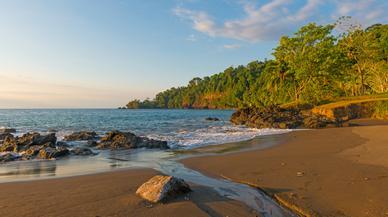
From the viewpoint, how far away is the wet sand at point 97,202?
5.59m

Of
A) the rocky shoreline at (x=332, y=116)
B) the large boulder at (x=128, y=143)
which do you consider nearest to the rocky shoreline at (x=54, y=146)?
the large boulder at (x=128, y=143)

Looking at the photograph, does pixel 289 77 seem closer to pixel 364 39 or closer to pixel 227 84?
pixel 364 39

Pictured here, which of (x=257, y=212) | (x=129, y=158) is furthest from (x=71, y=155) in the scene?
(x=257, y=212)

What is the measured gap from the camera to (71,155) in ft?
45.1

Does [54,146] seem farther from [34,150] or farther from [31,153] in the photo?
[31,153]

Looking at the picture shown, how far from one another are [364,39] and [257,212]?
172 ft

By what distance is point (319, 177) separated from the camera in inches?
316

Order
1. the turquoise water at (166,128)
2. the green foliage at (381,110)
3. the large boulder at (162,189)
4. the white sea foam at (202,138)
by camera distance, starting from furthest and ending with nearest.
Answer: the green foliage at (381,110), the turquoise water at (166,128), the white sea foam at (202,138), the large boulder at (162,189)

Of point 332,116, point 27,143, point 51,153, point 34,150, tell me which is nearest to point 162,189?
point 51,153

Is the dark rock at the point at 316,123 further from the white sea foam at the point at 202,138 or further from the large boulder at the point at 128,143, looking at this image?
the large boulder at the point at 128,143

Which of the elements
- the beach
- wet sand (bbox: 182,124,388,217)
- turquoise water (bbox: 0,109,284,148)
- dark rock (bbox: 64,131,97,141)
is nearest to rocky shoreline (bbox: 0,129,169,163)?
turquoise water (bbox: 0,109,284,148)

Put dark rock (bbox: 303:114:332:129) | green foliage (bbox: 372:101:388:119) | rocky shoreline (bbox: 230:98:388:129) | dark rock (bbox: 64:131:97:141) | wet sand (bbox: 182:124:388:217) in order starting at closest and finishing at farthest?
wet sand (bbox: 182:124:388:217) < dark rock (bbox: 64:131:97:141) < dark rock (bbox: 303:114:332:129) < rocky shoreline (bbox: 230:98:388:129) < green foliage (bbox: 372:101:388:119)

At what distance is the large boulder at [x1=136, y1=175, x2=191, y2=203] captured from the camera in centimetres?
611

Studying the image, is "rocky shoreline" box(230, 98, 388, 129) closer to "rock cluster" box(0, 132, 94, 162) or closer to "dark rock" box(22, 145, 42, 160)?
"rock cluster" box(0, 132, 94, 162)
